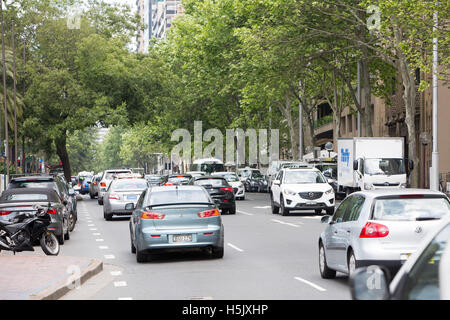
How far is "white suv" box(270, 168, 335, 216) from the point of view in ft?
101

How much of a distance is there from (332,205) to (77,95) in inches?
951

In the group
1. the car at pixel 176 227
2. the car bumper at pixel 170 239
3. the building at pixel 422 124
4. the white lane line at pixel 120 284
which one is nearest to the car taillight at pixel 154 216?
the car at pixel 176 227

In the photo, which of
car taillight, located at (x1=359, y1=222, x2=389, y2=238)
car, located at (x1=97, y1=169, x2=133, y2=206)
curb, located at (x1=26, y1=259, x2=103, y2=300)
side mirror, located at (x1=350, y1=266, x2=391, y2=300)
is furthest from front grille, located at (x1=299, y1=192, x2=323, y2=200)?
side mirror, located at (x1=350, y1=266, x2=391, y2=300)

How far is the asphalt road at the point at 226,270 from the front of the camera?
11406 mm

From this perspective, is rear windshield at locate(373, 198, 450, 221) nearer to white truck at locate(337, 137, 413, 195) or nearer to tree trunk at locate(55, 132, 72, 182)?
white truck at locate(337, 137, 413, 195)

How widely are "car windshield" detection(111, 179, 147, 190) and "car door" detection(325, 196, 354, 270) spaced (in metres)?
18.4

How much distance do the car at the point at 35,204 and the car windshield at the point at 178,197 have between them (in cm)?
392

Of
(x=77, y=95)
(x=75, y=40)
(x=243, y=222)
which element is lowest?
(x=243, y=222)

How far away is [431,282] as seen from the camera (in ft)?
14.6

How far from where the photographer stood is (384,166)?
125 ft

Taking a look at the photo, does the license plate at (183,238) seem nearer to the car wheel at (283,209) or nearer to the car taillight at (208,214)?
the car taillight at (208,214)

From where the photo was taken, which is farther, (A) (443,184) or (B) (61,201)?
(A) (443,184)
